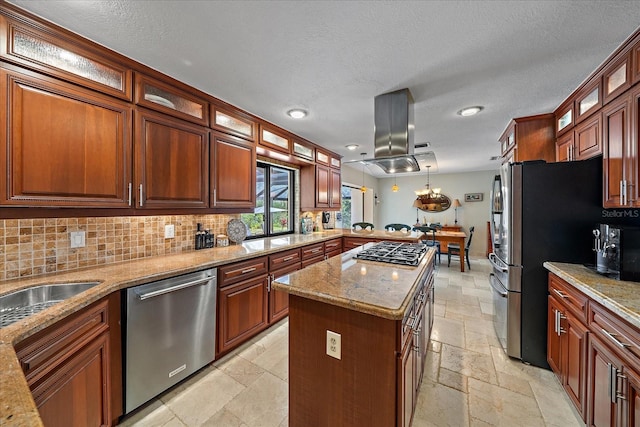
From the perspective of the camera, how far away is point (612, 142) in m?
1.75

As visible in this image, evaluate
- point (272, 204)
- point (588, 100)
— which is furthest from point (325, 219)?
point (588, 100)

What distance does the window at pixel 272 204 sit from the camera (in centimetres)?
350

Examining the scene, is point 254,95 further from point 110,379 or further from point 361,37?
point 110,379

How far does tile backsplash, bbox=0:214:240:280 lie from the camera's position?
1.51 m

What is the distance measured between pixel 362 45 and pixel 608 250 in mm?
2051

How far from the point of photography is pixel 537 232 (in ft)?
6.67

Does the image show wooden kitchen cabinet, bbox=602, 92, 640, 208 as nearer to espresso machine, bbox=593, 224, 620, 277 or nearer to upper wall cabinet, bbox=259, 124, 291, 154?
espresso machine, bbox=593, 224, 620, 277

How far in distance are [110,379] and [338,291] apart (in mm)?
1433

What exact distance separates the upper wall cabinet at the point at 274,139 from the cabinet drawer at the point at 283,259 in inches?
51.4

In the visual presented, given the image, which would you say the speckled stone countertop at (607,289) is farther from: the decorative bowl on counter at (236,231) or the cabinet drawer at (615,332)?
the decorative bowl on counter at (236,231)

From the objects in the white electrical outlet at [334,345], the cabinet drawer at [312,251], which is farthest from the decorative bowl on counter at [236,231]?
the white electrical outlet at [334,345]

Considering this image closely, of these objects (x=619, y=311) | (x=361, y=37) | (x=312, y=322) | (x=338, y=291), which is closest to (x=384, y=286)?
(x=338, y=291)

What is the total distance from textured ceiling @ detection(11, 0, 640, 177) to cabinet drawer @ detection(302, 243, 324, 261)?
5.60 ft

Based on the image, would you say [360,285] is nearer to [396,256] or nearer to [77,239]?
[396,256]
